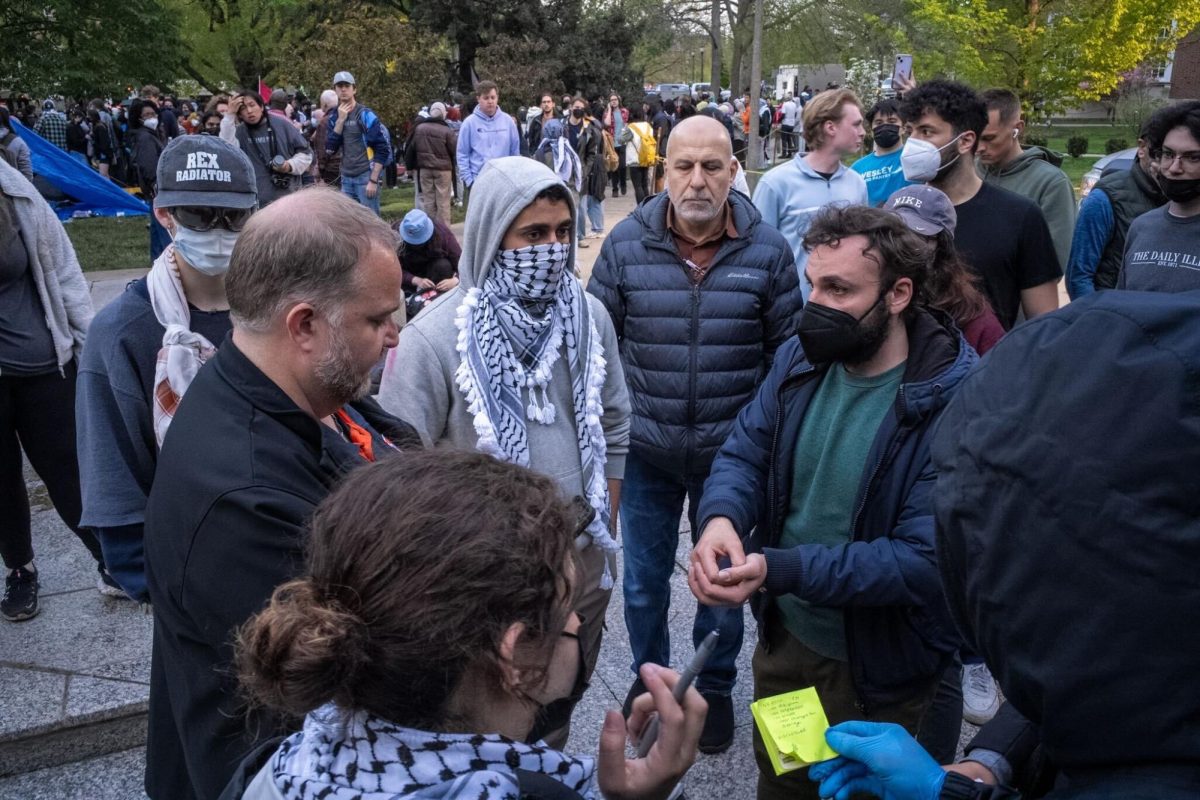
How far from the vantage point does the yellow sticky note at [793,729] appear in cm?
177

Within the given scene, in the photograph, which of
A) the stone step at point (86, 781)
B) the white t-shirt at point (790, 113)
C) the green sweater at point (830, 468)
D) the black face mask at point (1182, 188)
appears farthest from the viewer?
the white t-shirt at point (790, 113)

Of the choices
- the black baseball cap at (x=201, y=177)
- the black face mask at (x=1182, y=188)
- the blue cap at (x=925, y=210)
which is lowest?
the black face mask at (x=1182, y=188)

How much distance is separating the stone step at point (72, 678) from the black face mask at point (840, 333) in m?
2.66

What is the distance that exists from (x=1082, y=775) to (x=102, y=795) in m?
3.20

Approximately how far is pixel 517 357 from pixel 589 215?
1146 centimetres

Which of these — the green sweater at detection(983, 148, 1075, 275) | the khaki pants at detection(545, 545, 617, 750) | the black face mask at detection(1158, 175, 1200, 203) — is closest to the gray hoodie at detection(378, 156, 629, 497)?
the khaki pants at detection(545, 545, 617, 750)

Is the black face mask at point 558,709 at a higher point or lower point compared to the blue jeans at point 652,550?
higher

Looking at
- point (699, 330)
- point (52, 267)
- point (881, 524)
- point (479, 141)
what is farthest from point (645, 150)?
point (881, 524)

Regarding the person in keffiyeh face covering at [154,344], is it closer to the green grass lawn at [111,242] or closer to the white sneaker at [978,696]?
the white sneaker at [978,696]

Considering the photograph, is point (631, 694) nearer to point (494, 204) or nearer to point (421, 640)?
point (494, 204)

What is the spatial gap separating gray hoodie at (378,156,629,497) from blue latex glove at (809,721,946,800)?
1091mm

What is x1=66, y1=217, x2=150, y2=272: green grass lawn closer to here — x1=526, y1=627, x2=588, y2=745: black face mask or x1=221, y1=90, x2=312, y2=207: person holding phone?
x1=221, y1=90, x2=312, y2=207: person holding phone

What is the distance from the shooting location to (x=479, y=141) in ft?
40.2

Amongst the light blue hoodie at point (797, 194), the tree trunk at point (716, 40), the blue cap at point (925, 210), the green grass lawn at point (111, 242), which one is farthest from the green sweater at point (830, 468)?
the tree trunk at point (716, 40)
